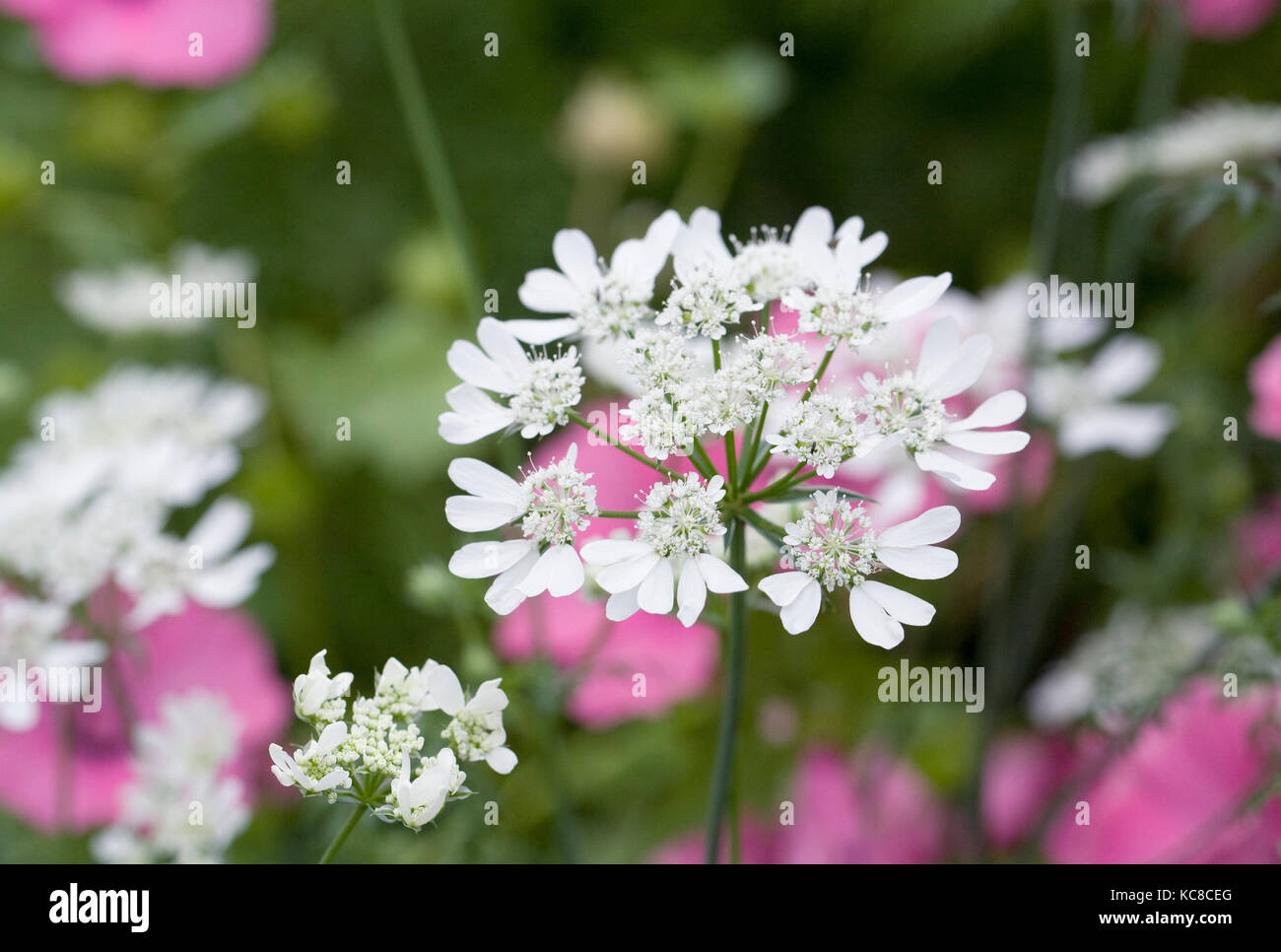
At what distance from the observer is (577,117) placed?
1048 mm

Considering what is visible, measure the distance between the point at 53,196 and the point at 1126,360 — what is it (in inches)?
35.6

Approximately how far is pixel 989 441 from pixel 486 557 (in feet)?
0.57

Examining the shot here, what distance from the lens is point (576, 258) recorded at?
43cm

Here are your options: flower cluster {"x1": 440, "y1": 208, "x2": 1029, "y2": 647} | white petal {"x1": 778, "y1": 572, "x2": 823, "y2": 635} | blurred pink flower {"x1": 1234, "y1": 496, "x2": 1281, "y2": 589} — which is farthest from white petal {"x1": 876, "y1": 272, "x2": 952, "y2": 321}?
blurred pink flower {"x1": 1234, "y1": 496, "x2": 1281, "y2": 589}

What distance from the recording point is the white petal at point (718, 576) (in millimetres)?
335

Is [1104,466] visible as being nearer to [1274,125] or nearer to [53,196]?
[1274,125]

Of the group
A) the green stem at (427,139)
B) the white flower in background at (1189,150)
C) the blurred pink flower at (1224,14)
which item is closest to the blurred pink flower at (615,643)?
the green stem at (427,139)

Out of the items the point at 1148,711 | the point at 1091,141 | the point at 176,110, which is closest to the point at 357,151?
the point at 176,110

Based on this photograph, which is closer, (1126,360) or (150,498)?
(150,498)

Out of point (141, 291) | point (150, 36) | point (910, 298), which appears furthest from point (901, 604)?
point (150, 36)

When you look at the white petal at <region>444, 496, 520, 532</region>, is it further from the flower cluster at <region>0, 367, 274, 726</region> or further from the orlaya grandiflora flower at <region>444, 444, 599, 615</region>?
the flower cluster at <region>0, 367, 274, 726</region>

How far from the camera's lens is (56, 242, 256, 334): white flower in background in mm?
830

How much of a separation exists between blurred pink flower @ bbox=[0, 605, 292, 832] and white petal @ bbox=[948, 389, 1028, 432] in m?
0.50
